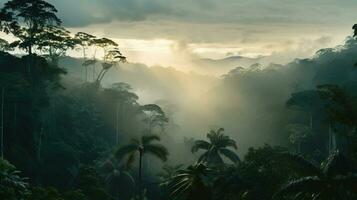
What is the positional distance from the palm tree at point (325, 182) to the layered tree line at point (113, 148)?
5cm

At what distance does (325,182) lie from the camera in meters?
28.9

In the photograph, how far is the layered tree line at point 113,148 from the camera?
96.8ft

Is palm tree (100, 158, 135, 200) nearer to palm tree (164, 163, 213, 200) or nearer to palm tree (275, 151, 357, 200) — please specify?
palm tree (164, 163, 213, 200)

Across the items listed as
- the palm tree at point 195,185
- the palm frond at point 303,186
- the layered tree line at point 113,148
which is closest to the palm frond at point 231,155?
the layered tree line at point 113,148

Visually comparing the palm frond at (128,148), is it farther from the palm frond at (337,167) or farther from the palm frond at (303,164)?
the palm frond at (337,167)

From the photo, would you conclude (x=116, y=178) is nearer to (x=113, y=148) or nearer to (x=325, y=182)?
(x=113, y=148)

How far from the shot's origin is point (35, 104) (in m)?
79.2

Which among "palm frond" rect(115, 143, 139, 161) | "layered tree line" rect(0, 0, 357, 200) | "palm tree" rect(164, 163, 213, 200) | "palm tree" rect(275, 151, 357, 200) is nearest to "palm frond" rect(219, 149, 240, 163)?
"layered tree line" rect(0, 0, 357, 200)

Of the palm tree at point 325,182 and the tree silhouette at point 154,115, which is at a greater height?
the palm tree at point 325,182

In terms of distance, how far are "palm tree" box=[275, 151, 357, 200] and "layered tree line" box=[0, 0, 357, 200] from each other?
0.17 feet

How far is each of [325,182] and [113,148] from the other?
71.2 meters

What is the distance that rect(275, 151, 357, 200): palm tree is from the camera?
92.3ft

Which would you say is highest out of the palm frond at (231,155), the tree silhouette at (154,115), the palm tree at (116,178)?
the tree silhouette at (154,115)

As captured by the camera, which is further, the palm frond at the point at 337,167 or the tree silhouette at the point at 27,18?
the tree silhouette at the point at 27,18
